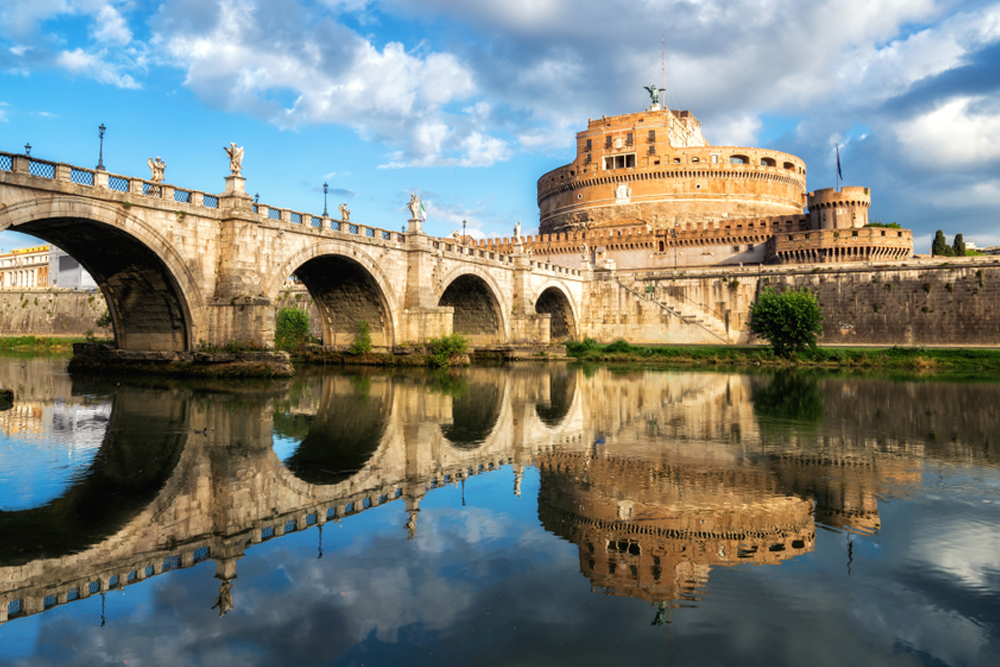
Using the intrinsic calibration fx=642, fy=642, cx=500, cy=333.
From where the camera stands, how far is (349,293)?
33.7 meters

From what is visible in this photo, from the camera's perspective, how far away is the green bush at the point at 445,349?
3234 centimetres

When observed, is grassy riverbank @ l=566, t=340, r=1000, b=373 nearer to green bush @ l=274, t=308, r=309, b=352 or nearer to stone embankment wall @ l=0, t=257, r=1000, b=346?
stone embankment wall @ l=0, t=257, r=1000, b=346

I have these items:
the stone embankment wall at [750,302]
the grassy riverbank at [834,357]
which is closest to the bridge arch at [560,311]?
the stone embankment wall at [750,302]

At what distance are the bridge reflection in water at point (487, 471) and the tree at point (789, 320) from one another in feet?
55.1

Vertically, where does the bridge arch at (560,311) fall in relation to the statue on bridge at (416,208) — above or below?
below

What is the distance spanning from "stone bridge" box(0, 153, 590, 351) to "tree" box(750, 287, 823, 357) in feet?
55.9

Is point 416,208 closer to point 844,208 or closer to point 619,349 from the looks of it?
point 619,349

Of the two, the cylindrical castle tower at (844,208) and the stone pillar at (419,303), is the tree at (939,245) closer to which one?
the cylindrical castle tower at (844,208)

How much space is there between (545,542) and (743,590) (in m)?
2.00

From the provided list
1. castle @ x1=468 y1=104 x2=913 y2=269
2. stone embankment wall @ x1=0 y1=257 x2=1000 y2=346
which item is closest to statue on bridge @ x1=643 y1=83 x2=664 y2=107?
castle @ x1=468 y1=104 x2=913 y2=269

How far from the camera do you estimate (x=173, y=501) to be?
7707mm

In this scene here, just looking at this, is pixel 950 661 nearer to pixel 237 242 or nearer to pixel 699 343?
pixel 237 242

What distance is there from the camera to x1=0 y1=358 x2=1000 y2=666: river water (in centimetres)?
459

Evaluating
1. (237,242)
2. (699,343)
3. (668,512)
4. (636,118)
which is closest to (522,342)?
(699,343)
